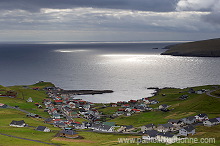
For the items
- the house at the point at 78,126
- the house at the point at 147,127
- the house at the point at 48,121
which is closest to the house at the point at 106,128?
the house at the point at 78,126

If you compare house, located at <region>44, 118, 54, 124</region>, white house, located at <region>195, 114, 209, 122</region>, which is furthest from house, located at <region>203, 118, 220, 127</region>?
house, located at <region>44, 118, 54, 124</region>

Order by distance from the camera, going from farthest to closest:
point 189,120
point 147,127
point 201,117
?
1. point 201,117
2. point 189,120
3. point 147,127

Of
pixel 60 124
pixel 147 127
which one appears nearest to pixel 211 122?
pixel 147 127

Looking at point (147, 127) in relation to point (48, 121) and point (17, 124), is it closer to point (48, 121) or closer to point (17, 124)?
point (48, 121)

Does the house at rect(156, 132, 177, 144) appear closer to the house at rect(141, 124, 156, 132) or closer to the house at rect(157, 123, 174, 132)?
the house at rect(157, 123, 174, 132)

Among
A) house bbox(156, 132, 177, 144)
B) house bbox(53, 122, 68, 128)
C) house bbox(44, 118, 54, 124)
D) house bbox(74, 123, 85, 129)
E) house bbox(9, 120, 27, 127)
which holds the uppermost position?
house bbox(9, 120, 27, 127)

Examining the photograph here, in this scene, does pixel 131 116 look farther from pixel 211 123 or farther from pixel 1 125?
pixel 1 125

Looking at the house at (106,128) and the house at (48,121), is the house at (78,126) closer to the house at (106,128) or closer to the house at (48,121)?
the house at (106,128)

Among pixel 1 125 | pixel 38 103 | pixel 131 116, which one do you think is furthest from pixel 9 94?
pixel 131 116
